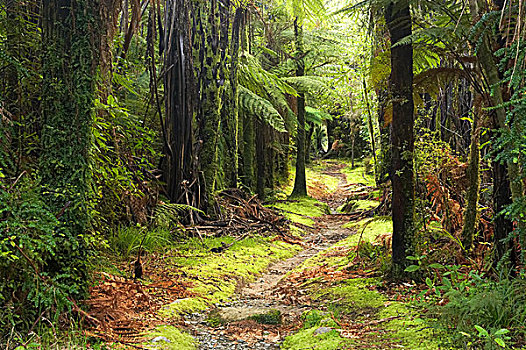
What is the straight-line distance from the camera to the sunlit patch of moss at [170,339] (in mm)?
3207

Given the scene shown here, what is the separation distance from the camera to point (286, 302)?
15.2ft

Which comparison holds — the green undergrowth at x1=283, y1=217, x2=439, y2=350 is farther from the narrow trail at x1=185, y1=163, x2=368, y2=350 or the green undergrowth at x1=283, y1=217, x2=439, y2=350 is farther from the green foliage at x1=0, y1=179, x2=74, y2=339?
the green foliage at x1=0, y1=179, x2=74, y2=339

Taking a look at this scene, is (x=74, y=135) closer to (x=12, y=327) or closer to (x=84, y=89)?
(x=84, y=89)

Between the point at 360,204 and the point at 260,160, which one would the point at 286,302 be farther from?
the point at 260,160

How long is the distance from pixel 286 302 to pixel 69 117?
2.82 metres

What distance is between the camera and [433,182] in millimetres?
5387

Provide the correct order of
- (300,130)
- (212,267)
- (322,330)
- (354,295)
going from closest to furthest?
(322,330), (354,295), (212,267), (300,130)

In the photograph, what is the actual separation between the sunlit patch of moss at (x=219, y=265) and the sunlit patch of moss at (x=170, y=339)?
14.0 inches

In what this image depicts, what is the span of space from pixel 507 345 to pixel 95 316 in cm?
275

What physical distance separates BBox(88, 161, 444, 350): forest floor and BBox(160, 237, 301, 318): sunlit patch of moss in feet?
0.05

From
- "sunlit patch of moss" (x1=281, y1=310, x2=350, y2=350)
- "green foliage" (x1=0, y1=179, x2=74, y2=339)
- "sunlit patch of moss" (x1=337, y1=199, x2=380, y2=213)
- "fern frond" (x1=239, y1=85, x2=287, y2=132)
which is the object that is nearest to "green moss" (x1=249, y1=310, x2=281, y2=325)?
"sunlit patch of moss" (x1=281, y1=310, x2=350, y2=350)

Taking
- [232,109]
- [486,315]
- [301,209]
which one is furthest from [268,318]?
[301,209]

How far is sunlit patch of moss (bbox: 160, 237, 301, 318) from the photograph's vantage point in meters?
4.45

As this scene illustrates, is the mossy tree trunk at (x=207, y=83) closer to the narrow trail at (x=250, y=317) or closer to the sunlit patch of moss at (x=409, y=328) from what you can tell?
the narrow trail at (x=250, y=317)
